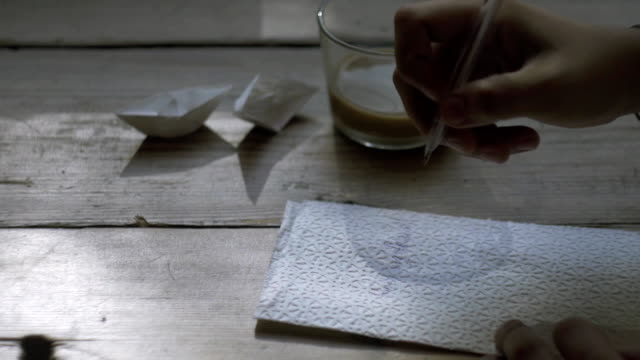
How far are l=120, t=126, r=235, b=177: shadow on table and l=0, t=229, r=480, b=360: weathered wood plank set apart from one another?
2.5 inches

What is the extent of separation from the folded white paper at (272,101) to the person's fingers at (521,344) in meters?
0.24

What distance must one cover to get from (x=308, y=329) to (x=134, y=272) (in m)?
0.12

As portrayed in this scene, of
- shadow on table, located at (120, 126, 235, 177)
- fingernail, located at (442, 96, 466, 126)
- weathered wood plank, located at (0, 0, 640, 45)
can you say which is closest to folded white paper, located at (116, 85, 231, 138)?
shadow on table, located at (120, 126, 235, 177)

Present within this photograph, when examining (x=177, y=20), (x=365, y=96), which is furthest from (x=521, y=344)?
(x=177, y=20)

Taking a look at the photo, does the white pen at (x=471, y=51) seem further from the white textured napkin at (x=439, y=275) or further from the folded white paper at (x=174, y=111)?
the folded white paper at (x=174, y=111)

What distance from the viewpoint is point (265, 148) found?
460 mm

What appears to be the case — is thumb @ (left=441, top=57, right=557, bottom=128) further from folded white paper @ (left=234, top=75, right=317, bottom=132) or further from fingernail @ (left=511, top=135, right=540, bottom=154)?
folded white paper @ (left=234, top=75, right=317, bottom=132)

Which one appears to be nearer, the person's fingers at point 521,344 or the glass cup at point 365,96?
the person's fingers at point 521,344

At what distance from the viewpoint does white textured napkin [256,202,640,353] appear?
0.34 metres

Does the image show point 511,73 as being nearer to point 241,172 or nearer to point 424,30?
point 424,30

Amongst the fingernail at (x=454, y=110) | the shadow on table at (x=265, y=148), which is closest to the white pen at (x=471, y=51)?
the fingernail at (x=454, y=110)

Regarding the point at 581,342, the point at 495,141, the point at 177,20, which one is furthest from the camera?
the point at 177,20

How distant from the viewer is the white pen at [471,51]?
1.08ft

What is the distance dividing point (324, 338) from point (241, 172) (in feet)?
0.52
